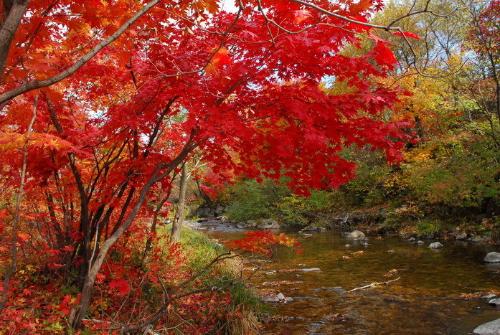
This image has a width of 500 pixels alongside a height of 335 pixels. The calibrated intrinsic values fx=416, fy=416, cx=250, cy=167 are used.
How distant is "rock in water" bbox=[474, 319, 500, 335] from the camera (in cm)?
661

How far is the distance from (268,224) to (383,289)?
2001 cm

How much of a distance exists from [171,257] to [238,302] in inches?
105

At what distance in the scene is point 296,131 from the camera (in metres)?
5.66

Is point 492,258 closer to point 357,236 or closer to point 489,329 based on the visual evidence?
point 489,329

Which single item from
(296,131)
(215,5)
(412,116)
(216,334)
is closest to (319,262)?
(216,334)

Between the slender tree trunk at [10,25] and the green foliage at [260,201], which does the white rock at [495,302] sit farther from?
the green foliage at [260,201]

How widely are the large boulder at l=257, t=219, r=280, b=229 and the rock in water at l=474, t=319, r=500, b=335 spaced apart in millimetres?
22311

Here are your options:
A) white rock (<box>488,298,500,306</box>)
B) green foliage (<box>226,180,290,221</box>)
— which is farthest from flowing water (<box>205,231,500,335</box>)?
green foliage (<box>226,180,290,221</box>)

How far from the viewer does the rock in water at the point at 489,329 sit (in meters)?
6.61

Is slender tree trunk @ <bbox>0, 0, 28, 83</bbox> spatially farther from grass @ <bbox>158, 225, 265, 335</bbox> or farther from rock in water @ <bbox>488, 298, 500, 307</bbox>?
rock in water @ <bbox>488, 298, 500, 307</bbox>

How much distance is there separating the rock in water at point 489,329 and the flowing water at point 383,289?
0.25 m

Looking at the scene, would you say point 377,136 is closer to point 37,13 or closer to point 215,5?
point 215,5

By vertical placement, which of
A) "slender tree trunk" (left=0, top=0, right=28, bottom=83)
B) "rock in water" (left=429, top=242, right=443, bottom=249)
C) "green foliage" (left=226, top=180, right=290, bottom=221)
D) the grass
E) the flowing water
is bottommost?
the flowing water

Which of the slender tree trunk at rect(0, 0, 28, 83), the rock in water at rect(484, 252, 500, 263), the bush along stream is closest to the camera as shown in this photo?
the slender tree trunk at rect(0, 0, 28, 83)
